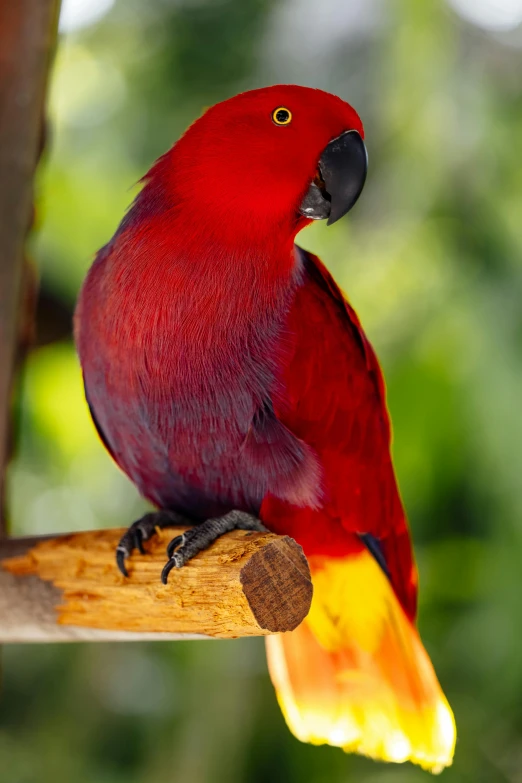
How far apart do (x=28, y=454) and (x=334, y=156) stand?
4.80 ft

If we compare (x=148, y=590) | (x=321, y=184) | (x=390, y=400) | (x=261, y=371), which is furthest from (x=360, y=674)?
(x=390, y=400)

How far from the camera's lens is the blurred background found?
1.87 m

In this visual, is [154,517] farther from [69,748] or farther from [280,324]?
[69,748]

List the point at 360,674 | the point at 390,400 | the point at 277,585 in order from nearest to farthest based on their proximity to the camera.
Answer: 1. the point at 277,585
2. the point at 360,674
3. the point at 390,400

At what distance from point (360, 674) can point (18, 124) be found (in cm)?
96

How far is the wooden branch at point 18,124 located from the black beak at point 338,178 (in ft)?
1.68

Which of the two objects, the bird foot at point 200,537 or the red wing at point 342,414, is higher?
the red wing at point 342,414

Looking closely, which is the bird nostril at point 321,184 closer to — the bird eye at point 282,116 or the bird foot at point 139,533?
the bird eye at point 282,116

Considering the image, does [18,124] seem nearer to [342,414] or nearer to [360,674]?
[342,414]

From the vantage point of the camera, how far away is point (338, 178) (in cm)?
89

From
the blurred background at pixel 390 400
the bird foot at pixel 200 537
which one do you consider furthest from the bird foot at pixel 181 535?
the blurred background at pixel 390 400

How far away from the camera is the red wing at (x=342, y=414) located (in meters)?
0.95

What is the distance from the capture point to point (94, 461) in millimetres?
2094

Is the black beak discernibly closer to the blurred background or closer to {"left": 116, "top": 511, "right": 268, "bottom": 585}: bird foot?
{"left": 116, "top": 511, "right": 268, "bottom": 585}: bird foot
